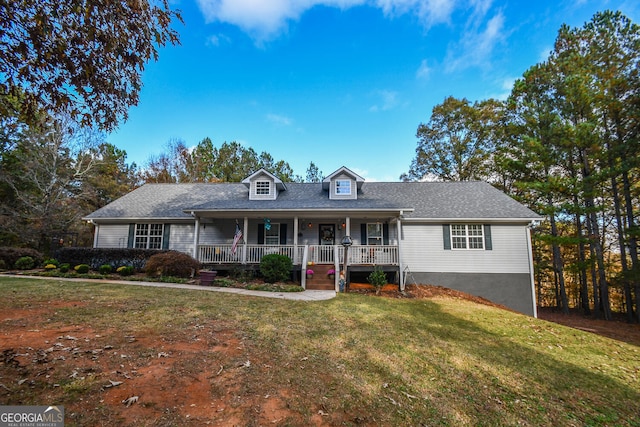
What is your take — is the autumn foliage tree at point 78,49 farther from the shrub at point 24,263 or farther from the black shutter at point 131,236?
the shrub at point 24,263

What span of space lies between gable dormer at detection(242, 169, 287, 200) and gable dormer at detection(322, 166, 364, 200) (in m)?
2.84

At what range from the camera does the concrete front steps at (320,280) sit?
36.4 feet

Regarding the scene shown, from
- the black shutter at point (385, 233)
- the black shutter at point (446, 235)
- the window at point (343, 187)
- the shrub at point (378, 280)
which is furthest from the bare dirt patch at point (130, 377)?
the black shutter at point (446, 235)

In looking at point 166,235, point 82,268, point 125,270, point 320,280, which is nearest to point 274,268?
point 320,280

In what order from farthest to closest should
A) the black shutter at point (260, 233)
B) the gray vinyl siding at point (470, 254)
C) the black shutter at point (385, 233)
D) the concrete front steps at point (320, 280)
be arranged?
the black shutter at point (260, 233) < the black shutter at point (385, 233) < the gray vinyl siding at point (470, 254) < the concrete front steps at point (320, 280)

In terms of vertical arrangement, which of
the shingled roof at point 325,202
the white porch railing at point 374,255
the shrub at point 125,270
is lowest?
the shrub at point 125,270

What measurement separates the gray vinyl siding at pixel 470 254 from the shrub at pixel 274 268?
570cm

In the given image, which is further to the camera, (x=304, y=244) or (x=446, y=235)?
(x=304, y=244)

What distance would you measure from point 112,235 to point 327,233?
11649 millimetres

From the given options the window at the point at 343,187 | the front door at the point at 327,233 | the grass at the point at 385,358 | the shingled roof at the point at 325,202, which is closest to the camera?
the grass at the point at 385,358

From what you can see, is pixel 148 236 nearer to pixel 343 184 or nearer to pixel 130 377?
pixel 343 184

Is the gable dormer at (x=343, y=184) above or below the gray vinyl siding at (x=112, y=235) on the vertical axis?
above

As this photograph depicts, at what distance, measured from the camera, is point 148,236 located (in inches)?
570

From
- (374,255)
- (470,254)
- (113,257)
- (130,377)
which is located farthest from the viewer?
(113,257)
